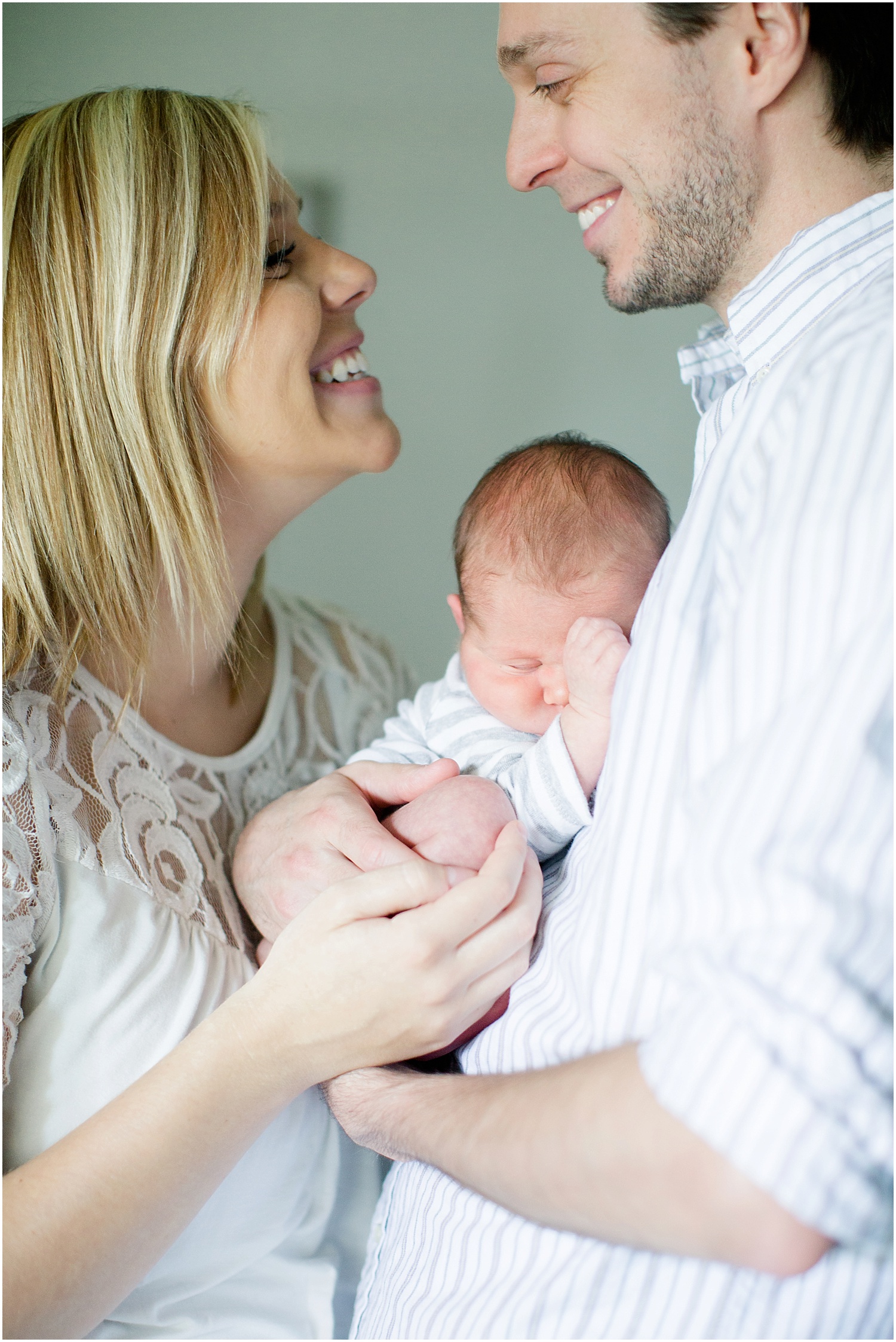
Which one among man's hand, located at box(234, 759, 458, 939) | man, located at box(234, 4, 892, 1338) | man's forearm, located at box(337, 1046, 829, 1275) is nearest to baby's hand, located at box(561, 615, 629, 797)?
man, located at box(234, 4, 892, 1338)

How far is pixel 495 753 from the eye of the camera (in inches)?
52.7

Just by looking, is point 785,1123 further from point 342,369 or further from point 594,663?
point 342,369

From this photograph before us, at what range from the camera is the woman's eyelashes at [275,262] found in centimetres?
149

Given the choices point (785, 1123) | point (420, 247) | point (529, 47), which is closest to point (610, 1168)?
point (785, 1123)

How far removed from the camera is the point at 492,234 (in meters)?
2.28

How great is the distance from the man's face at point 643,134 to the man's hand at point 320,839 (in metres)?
0.74

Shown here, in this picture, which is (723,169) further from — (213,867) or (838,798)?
(213,867)

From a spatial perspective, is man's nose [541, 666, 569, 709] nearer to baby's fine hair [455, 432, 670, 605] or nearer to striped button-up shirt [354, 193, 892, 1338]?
baby's fine hair [455, 432, 670, 605]

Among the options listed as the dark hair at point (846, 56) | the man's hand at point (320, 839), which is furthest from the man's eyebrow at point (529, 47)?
the man's hand at point (320, 839)

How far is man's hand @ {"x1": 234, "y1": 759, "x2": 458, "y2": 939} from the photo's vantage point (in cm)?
123

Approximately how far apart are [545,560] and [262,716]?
30.1 inches

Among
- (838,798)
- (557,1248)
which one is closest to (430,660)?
(557,1248)

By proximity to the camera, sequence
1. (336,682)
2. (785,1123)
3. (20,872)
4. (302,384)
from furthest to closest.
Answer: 1. (336,682)
2. (302,384)
3. (20,872)
4. (785,1123)

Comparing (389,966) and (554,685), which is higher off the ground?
(554,685)
